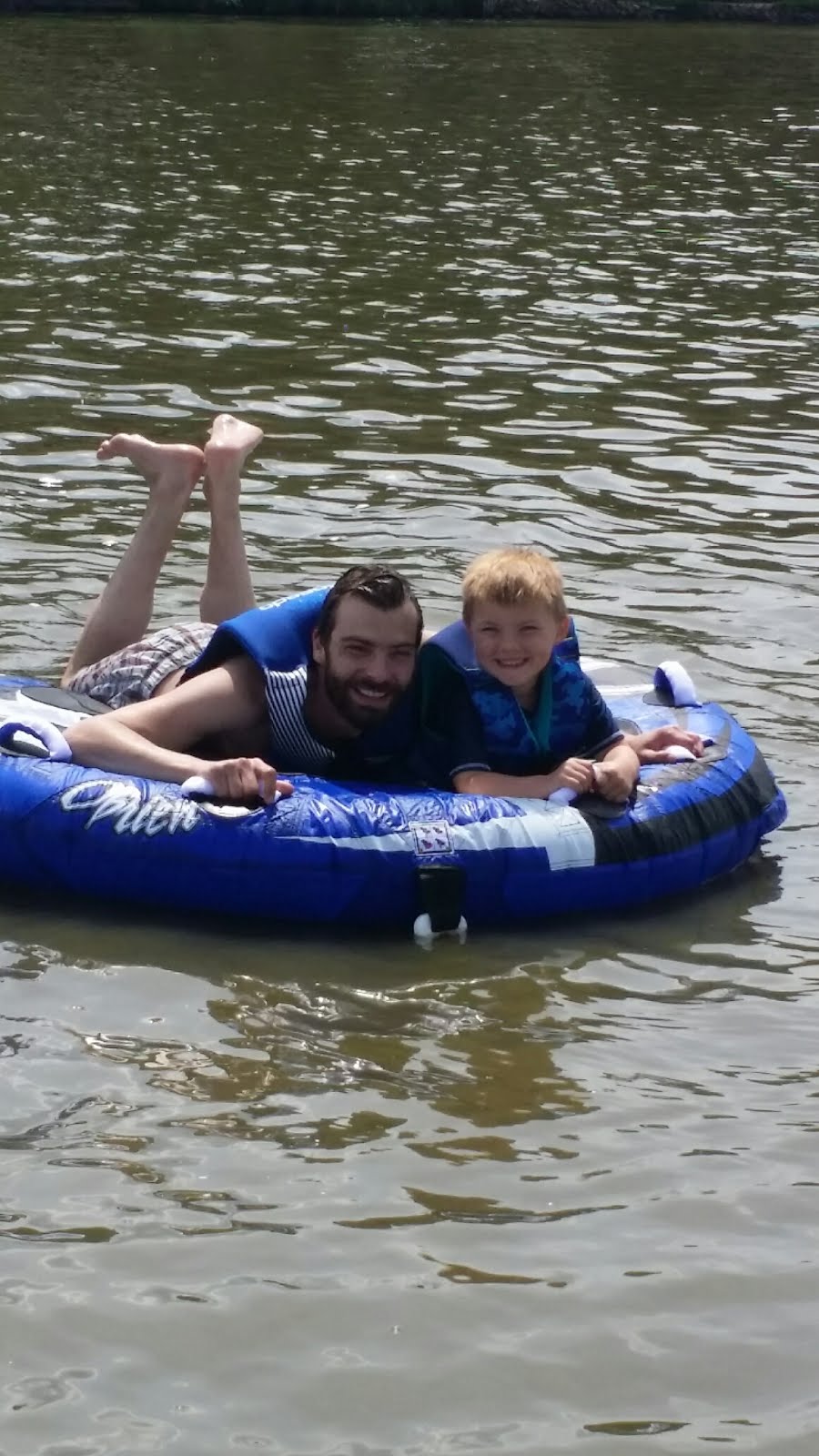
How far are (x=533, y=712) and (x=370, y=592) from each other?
65 centimetres

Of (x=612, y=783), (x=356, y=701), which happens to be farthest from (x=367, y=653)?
(x=612, y=783)

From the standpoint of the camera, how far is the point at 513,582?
5.94 metres

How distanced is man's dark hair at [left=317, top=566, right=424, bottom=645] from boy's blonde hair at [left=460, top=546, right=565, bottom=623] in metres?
0.20

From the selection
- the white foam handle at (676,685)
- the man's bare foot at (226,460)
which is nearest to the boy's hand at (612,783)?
the white foam handle at (676,685)

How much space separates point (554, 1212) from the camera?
173 inches

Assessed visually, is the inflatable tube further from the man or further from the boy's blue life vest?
the boy's blue life vest

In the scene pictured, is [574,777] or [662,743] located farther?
[662,743]

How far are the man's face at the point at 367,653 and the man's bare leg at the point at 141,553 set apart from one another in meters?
1.14

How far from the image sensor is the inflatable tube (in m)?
5.85

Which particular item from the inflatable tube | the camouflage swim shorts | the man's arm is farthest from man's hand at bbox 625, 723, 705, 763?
the camouflage swim shorts

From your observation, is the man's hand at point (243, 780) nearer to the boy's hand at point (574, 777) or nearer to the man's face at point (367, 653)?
the man's face at point (367, 653)

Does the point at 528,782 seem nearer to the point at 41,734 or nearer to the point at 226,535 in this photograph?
the point at 41,734

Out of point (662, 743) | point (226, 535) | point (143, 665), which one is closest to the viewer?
point (662, 743)

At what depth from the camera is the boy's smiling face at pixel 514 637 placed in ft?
19.6
